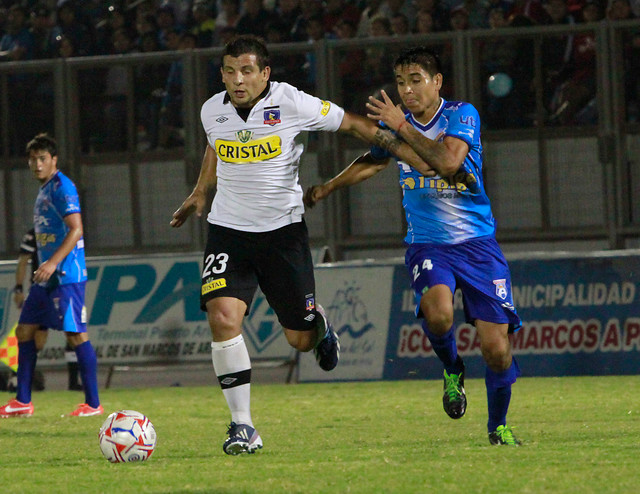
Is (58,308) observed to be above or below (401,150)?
below

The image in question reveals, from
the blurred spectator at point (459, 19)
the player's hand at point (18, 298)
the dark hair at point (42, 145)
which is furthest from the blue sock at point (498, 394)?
the blurred spectator at point (459, 19)

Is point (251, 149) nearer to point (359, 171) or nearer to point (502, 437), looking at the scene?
point (359, 171)

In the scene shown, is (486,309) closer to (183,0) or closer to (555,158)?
(555,158)

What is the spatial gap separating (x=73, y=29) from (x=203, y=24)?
200cm

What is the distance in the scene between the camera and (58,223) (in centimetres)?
1070

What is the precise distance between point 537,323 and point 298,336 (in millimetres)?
5979

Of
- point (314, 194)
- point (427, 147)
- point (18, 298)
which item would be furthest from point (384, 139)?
point (18, 298)

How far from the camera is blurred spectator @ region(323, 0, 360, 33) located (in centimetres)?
1600

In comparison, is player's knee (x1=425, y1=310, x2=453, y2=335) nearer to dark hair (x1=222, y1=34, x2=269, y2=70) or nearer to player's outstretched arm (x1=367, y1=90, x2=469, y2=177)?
player's outstretched arm (x1=367, y1=90, x2=469, y2=177)

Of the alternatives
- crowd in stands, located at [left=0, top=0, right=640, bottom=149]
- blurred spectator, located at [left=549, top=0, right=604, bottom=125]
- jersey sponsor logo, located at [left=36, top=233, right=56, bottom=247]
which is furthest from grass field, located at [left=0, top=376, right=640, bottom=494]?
crowd in stands, located at [left=0, top=0, right=640, bottom=149]

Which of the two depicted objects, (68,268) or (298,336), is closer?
(298,336)

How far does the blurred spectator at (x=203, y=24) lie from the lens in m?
16.9

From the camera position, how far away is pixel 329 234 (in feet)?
48.1

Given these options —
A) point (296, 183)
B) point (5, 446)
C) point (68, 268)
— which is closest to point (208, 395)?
point (68, 268)
